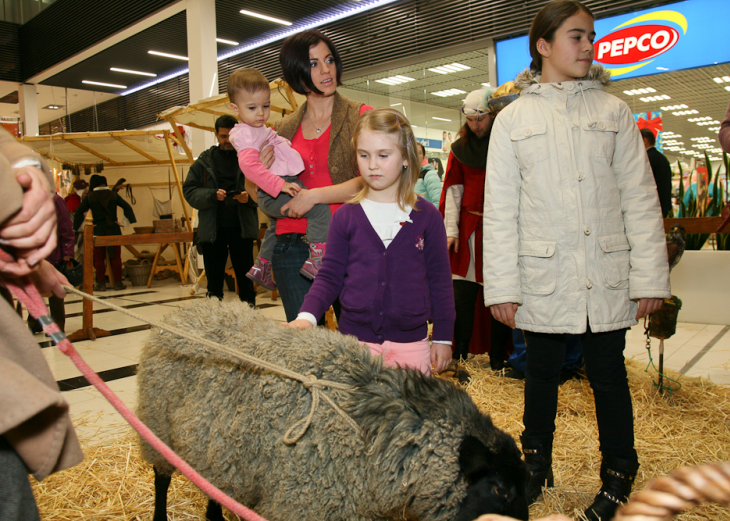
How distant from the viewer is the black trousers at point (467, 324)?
11.8 feet

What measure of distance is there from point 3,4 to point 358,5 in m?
10.6

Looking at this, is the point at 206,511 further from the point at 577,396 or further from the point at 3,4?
the point at 3,4

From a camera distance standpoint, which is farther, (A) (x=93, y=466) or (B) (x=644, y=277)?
(A) (x=93, y=466)

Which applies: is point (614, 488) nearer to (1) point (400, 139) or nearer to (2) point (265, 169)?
(1) point (400, 139)

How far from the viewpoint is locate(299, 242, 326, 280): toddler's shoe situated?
2004 millimetres

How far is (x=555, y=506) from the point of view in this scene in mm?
1858

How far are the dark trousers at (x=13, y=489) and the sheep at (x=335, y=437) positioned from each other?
54 cm

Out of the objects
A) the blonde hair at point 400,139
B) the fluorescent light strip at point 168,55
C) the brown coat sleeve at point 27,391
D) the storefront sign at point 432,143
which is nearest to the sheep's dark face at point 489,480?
the brown coat sleeve at point 27,391

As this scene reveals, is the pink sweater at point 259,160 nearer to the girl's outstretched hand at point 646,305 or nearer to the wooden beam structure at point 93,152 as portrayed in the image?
the girl's outstretched hand at point 646,305

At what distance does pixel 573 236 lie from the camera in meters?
1.71

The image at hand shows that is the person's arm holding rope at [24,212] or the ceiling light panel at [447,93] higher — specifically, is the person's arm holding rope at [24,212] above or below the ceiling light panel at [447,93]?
below

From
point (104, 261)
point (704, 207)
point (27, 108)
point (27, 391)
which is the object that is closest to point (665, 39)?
point (704, 207)

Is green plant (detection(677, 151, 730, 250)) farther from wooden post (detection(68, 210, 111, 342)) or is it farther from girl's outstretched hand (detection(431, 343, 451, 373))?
wooden post (detection(68, 210, 111, 342))

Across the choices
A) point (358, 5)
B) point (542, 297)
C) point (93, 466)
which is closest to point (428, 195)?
point (542, 297)
